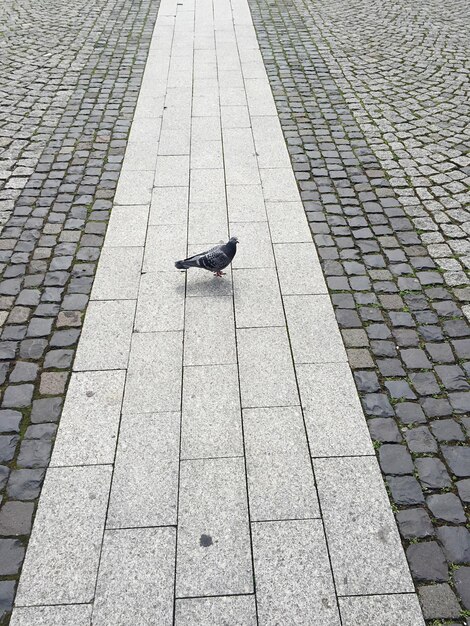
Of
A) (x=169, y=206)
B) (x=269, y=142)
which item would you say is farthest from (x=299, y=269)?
(x=269, y=142)

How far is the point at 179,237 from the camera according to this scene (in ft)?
21.9

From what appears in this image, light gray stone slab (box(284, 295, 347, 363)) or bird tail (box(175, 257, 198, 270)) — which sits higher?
bird tail (box(175, 257, 198, 270))

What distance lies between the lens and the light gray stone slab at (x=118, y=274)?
583 centimetres

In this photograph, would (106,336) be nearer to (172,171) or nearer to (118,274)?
(118,274)

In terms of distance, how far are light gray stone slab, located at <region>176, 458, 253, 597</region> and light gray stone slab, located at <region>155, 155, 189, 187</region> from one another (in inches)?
174

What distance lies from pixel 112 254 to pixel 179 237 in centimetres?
79

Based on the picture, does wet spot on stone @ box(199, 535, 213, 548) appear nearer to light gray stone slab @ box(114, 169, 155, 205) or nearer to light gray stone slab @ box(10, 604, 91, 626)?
light gray stone slab @ box(10, 604, 91, 626)

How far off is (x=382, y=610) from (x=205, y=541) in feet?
3.73

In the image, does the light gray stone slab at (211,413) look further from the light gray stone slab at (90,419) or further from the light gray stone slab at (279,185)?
the light gray stone slab at (279,185)

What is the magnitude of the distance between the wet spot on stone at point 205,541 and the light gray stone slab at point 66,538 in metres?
0.65

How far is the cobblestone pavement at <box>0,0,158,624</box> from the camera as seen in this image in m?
4.42

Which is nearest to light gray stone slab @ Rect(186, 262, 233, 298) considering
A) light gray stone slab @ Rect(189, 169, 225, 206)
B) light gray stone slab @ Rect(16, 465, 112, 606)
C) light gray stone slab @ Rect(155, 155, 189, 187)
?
light gray stone slab @ Rect(189, 169, 225, 206)

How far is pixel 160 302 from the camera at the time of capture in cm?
576

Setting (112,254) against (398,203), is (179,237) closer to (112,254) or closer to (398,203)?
(112,254)
